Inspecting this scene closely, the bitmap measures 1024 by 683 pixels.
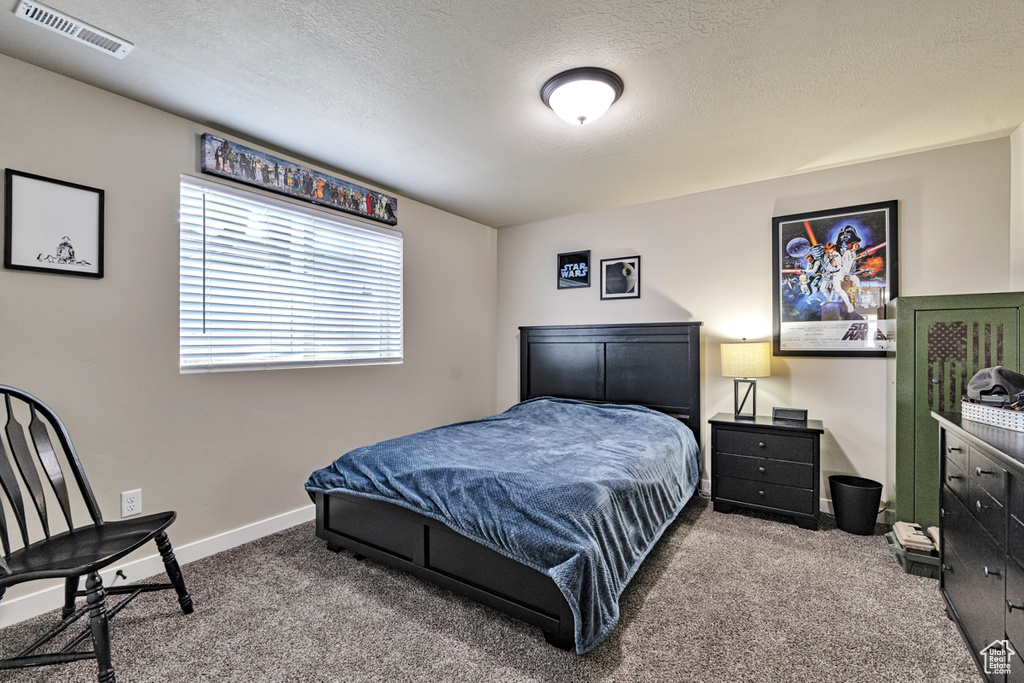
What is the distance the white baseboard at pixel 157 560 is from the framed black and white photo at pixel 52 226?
147 centimetres

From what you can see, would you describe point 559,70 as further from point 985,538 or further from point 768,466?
point 768,466

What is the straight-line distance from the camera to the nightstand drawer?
2959 mm

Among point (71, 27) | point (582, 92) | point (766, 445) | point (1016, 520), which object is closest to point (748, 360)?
point (766, 445)

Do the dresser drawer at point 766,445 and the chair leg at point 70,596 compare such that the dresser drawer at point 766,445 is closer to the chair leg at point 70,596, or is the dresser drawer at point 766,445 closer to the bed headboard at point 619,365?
the bed headboard at point 619,365

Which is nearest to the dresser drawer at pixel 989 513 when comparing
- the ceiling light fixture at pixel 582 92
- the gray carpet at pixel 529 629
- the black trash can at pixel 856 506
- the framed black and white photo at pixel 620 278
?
the gray carpet at pixel 529 629

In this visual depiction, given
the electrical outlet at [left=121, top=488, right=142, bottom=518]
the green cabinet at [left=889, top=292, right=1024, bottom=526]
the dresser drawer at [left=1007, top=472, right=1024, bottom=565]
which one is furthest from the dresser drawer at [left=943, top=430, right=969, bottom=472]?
the electrical outlet at [left=121, top=488, right=142, bottom=518]

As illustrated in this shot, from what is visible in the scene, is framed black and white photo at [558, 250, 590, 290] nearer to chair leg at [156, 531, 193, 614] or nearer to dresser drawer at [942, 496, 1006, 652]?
dresser drawer at [942, 496, 1006, 652]

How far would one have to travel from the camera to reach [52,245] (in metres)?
2.12

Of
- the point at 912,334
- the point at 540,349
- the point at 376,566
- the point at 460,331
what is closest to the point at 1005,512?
the point at 912,334

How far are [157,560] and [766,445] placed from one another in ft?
12.1

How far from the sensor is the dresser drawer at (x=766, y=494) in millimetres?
2949

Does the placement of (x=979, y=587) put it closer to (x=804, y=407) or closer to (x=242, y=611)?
(x=804, y=407)

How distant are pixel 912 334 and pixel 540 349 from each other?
9.03ft

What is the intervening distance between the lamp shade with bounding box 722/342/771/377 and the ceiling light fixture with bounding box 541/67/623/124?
1998mm
